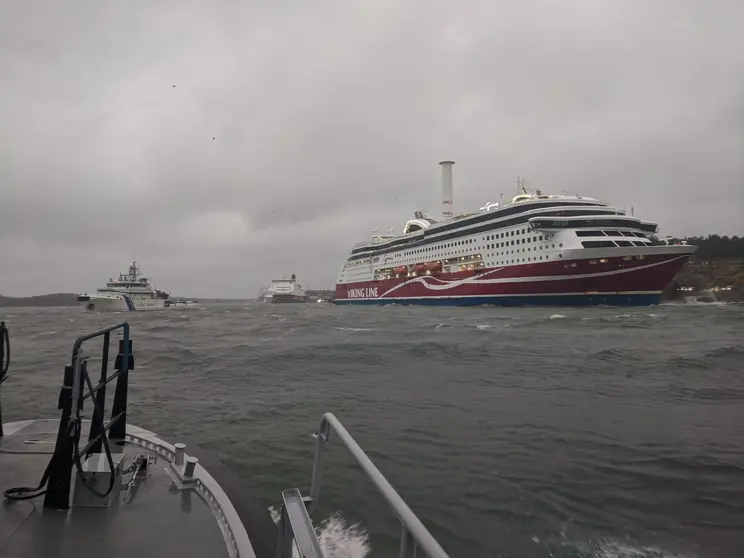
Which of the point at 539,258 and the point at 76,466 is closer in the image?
the point at 76,466

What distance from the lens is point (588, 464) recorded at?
544 centimetres

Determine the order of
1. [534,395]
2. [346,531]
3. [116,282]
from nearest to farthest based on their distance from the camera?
[346,531], [534,395], [116,282]

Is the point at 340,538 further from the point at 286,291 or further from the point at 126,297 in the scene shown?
the point at 286,291

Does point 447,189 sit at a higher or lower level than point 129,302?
higher

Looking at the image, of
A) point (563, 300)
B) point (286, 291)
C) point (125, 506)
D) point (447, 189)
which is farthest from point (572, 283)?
point (286, 291)

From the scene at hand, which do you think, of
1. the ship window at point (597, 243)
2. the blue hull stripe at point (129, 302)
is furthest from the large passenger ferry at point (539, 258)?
the blue hull stripe at point (129, 302)

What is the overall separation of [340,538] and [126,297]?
71818 millimetres

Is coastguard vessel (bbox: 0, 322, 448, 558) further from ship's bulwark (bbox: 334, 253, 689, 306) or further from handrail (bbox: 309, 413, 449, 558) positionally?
ship's bulwark (bbox: 334, 253, 689, 306)

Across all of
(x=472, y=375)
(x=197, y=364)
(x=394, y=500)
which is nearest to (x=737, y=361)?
(x=472, y=375)

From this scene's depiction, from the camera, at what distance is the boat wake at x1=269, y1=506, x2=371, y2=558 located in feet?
12.2

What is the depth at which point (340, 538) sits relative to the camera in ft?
13.0

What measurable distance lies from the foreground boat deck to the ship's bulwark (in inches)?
1725

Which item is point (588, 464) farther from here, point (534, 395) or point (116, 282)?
point (116, 282)

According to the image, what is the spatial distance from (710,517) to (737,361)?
40.3 feet
